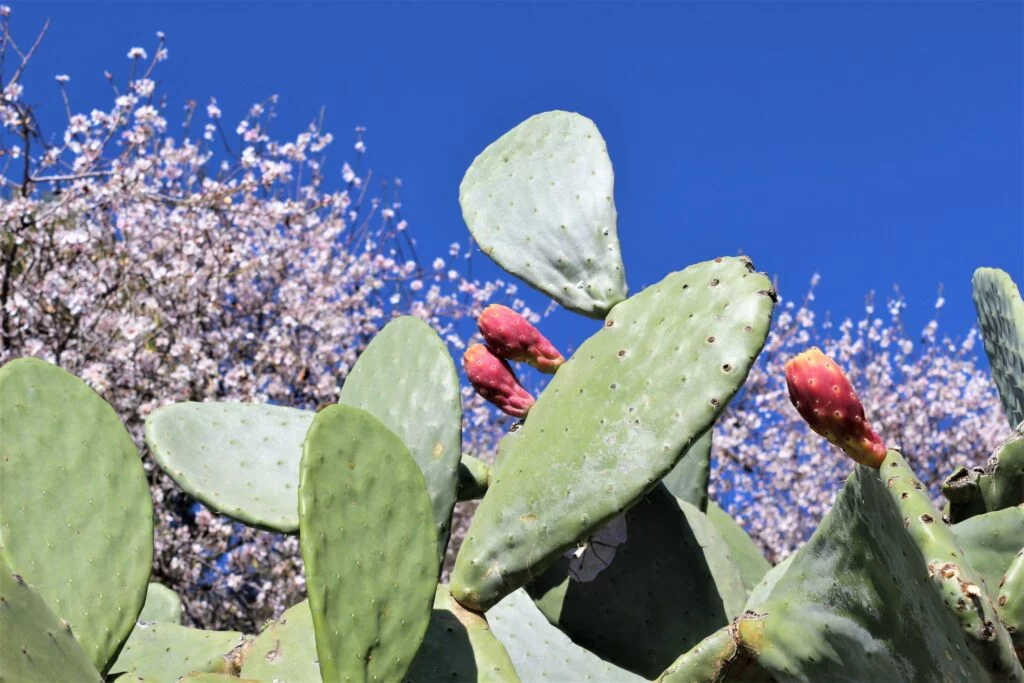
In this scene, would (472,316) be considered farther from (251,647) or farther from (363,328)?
(251,647)

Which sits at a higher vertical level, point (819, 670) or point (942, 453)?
point (942, 453)

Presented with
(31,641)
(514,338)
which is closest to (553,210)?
(514,338)

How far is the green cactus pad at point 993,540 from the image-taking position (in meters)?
1.31

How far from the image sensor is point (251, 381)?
238 inches

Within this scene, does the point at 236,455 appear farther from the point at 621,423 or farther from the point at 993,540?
the point at 993,540

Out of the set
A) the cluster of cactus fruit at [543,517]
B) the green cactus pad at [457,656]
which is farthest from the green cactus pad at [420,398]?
the green cactus pad at [457,656]

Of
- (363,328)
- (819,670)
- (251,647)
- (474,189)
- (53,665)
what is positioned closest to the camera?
(53,665)

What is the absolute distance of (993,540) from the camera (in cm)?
133

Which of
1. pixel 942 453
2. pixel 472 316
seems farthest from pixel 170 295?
pixel 942 453

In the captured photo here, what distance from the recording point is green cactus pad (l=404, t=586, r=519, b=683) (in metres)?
1.62

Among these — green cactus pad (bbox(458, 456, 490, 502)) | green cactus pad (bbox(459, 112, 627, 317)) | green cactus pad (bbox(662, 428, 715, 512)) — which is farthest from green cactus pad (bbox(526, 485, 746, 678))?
green cactus pad (bbox(459, 112, 627, 317))

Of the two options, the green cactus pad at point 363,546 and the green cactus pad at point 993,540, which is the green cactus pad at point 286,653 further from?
the green cactus pad at point 993,540

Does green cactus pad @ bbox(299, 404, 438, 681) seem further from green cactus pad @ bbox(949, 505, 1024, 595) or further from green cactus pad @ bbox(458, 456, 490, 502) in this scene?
green cactus pad @ bbox(949, 505, 1024, 595)

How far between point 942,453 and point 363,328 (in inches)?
198
